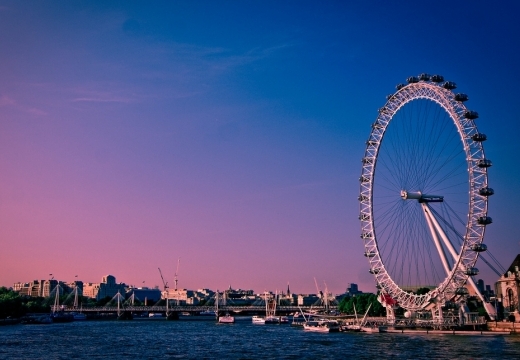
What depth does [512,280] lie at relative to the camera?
7138 cm

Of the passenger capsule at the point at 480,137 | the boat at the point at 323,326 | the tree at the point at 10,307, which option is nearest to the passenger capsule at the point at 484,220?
the passenger capsule at the point at 480,137

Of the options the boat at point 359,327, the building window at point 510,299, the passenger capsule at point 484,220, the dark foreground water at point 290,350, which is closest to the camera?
the dark foreground water at point 290,350

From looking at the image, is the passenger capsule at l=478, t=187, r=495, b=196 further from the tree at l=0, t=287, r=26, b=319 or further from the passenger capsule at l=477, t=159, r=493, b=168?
the tree at l=0, t=287, r=26, b=319

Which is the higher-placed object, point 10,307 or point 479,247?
point 479,247

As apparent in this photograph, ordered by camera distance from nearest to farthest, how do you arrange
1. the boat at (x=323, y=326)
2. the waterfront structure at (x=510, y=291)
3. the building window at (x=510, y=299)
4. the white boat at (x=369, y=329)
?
the waterfront structure at (x=510, y=291) < the building window at (x=510, y=299) < the white boat at (x=369, y=329) < the boat at (x=323, y=326)

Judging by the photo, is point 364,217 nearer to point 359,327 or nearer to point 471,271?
point 359,327

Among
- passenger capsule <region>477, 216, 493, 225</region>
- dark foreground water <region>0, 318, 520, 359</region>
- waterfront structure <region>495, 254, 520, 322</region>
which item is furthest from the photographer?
waterfront structure <region>495, 254, 520, 322</region>

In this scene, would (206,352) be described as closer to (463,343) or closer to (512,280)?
(463,343)

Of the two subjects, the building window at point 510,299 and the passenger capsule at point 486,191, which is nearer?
the passenger capsule at point 486,191

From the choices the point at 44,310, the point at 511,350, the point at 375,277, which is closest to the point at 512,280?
the point at 375,277

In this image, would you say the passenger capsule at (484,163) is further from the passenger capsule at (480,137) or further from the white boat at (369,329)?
the white boat at (369,329)

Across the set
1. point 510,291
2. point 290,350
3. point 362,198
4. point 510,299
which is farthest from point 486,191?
point 290,350

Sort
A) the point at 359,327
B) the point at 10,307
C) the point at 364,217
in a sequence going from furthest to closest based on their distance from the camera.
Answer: the point at 10,307
the point at 359,327
the point at 364,217

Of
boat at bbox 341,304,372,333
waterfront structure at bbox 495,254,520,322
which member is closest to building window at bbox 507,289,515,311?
waterfront structure at bbox 495,254,520,322
